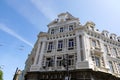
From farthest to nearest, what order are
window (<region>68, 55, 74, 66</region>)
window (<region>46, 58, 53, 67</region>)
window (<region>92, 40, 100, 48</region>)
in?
window (<region>92, 40, 100, 48</region>)
window (<region>46, 58, 53, 67</region>)
window (<region>68, 55, 74, 66</region>)

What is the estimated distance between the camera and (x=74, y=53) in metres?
18.0

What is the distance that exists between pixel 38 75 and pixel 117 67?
518 inches

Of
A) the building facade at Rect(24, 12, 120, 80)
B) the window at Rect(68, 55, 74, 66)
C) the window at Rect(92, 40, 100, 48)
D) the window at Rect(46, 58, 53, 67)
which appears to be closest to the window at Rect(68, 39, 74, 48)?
the building facade at Rect(24, 12, 120, 80)

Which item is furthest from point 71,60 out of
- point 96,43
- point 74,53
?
point 96,43

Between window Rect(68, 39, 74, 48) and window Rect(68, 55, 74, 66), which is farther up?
window Rect(68, 39, 74, 48)

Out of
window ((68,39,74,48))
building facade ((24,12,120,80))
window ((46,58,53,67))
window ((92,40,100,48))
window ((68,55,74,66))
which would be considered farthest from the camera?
window ((92,40,100,48))

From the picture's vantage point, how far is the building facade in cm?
1560

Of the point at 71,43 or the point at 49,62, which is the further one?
the point at 71,43

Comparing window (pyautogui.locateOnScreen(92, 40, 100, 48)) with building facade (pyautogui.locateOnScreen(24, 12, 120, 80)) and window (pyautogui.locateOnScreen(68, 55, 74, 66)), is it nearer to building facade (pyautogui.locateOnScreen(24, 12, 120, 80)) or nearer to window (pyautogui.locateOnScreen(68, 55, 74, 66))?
building facade (pyautogui.locateOnScreen(24, 12, 120, 80))

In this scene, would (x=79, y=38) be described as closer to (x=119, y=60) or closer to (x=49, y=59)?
(x=49, y=59)

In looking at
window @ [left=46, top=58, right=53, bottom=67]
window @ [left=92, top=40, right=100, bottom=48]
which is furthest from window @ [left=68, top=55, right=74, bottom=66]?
window @ [left=92, top=40, right=100, bottom=48]

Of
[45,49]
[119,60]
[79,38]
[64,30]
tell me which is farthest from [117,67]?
[45,49]

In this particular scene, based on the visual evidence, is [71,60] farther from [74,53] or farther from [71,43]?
[71,43]

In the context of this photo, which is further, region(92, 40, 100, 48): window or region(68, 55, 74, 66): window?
region(92, 40, 100, 48): window
